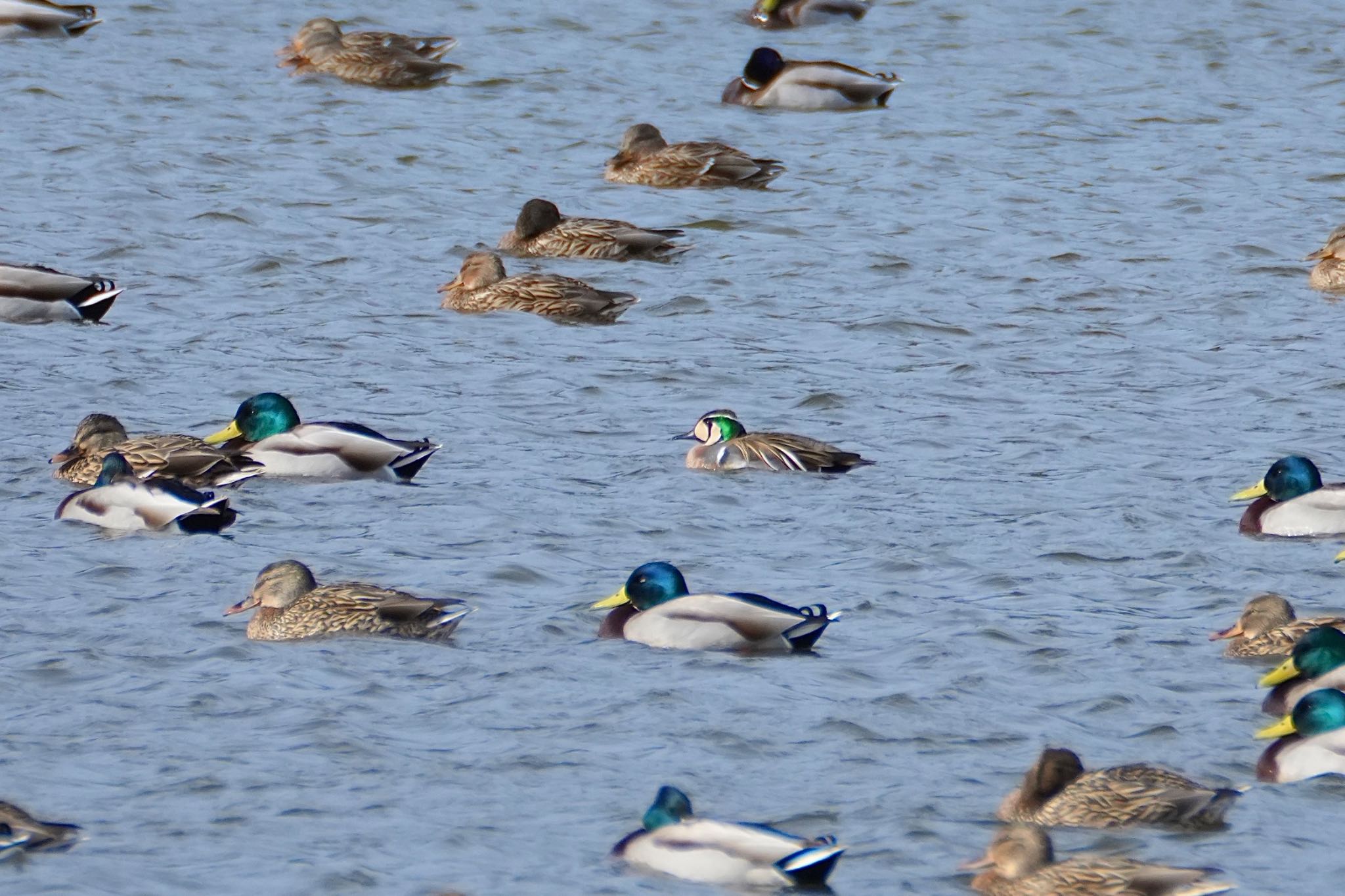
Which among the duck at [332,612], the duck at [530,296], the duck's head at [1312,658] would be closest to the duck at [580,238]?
the duck at [530,296]

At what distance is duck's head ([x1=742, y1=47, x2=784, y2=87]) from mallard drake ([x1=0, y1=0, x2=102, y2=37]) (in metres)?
7.01

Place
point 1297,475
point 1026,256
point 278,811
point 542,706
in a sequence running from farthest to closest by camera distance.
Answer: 1. point 1026,256
2. point 1297,475
3. point 542,706
4. point 278,811

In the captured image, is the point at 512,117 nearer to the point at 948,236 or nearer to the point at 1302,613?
the point at 948,236

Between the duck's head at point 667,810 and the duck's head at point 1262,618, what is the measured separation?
327cm

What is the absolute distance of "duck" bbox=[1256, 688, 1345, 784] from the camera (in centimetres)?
907

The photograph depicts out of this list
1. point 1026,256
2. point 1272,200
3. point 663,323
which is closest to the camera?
point 663,323

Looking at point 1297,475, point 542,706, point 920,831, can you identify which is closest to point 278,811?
point 542,706

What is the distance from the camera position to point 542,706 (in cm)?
959

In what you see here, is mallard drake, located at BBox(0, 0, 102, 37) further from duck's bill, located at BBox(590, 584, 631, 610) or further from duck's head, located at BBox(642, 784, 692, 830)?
duck's head, located at BBox(642, 784, 692, 830)

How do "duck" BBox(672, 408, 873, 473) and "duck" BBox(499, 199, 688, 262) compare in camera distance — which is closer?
"duck" BBox(672, 408, 873, 473)

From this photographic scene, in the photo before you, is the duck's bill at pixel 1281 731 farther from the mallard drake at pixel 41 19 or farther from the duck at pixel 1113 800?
the mallard drake at pixel 41 19

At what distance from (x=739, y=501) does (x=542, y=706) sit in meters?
3.27

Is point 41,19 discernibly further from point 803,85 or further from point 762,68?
point 803,85

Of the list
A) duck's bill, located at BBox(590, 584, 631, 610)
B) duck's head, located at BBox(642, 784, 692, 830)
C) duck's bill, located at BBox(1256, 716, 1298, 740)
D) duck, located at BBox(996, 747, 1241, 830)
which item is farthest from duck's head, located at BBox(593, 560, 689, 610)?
duck's bill, located at BBox(1256, 716, 1298, 740)
